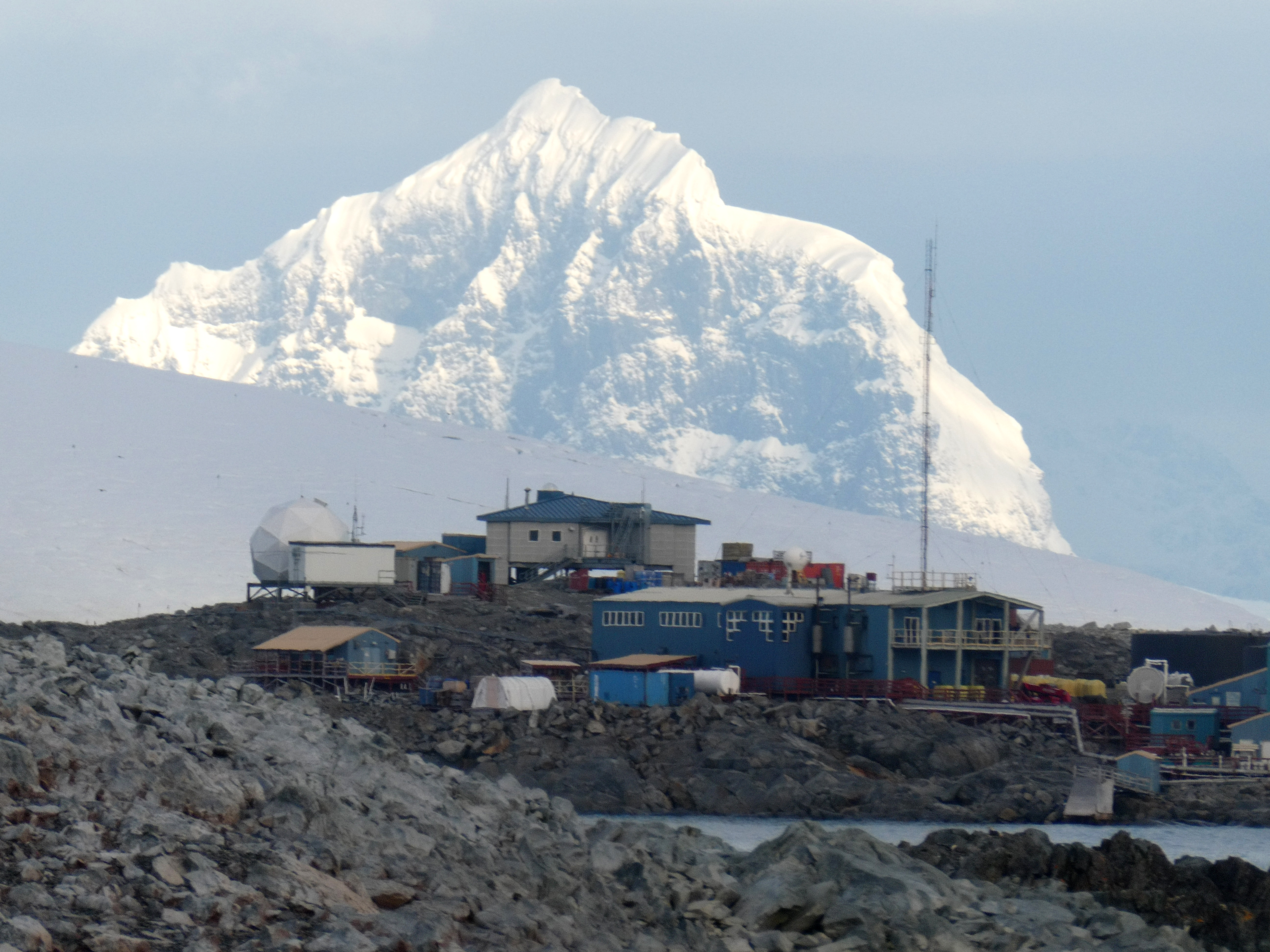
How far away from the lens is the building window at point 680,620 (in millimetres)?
46656

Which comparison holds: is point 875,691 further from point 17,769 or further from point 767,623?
point 17,769

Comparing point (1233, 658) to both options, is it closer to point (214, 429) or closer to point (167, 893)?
point (167, 893)

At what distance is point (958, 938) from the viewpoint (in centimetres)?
1938

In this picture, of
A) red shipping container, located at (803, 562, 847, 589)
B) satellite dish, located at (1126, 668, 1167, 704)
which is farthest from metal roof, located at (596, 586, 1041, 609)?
red shipping container, located at (803, 562, 847, 589)

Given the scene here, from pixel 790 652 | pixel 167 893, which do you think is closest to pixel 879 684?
pixel 790 652

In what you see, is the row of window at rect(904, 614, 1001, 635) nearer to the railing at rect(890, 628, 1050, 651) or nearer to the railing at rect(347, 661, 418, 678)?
the railing at rect(890, 628, 1050, 651)

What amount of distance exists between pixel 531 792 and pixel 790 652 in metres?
23.9

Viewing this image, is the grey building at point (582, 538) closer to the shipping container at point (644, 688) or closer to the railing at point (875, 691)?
the railing at point (875, 691)

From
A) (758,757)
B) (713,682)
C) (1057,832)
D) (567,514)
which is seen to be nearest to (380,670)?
(713,682)

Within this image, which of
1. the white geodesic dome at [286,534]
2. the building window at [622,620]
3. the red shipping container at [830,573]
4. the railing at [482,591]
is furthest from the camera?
the white geodesic dome at [286,534]

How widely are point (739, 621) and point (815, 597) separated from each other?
249cm

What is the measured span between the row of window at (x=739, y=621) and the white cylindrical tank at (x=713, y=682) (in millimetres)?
2452

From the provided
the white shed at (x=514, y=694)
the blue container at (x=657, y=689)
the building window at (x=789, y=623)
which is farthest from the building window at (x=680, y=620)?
the white shed at (x=514, y=694)

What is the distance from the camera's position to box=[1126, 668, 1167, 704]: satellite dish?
45.2 metres
